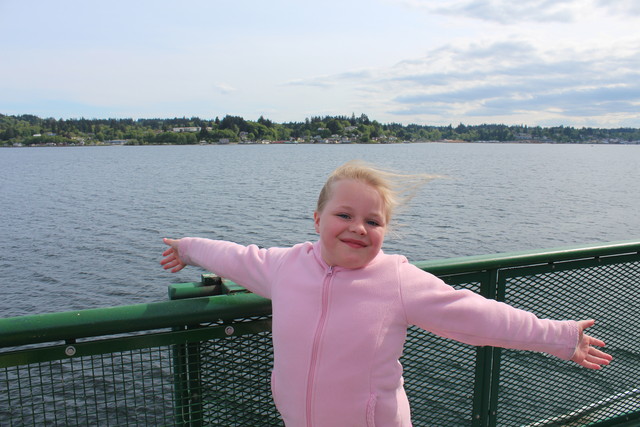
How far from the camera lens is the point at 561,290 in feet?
10.7

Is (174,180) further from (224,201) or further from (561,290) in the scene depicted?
(561,290)

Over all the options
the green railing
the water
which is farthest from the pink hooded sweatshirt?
the water

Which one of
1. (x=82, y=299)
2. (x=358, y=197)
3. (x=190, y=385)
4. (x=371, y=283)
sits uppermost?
(x=358, y=197)

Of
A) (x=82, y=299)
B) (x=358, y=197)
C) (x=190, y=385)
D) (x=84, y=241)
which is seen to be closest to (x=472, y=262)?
(x=358, y=197)

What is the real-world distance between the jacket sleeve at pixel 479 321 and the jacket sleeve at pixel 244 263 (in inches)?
21.2

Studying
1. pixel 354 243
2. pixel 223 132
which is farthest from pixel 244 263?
pixel 223 132

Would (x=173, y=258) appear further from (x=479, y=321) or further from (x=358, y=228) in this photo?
(x=479, y=321)

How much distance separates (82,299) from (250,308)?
15.7 metres

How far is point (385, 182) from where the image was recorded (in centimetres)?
213

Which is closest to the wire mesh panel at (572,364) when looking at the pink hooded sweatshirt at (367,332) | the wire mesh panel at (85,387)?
the pink hooded sweatshirt at (367,332)

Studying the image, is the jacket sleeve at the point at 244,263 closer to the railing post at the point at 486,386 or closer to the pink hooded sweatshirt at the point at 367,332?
the pink hooded sweatshirt at the point at 367,332

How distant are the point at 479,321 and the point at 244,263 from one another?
0.93m

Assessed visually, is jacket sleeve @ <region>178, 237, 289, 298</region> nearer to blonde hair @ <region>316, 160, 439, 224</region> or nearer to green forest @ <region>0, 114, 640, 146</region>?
blonde hair @ <region>316, 160, 439, 224</region>

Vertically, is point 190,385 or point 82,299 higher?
point 190,385
